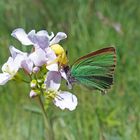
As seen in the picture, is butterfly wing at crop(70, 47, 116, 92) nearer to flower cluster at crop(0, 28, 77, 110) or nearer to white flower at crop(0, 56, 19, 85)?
flower cluster at crop(0, 28, 77, 110)

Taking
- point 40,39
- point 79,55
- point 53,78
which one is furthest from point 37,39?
point 79,55

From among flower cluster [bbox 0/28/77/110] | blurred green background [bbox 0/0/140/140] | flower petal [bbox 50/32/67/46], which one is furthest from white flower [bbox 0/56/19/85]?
blurred green background [bbox 0/0/140/140]

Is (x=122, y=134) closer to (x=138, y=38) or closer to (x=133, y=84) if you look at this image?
(x=133, y=84)

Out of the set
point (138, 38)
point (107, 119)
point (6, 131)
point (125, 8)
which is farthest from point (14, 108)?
point (125, 8)

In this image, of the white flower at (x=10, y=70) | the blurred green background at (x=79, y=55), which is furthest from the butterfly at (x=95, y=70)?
the blurred green background at (x=79, y=55)

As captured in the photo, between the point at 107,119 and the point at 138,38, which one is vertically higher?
the point at 138,38

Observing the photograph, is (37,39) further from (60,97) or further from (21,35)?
(60,97)
